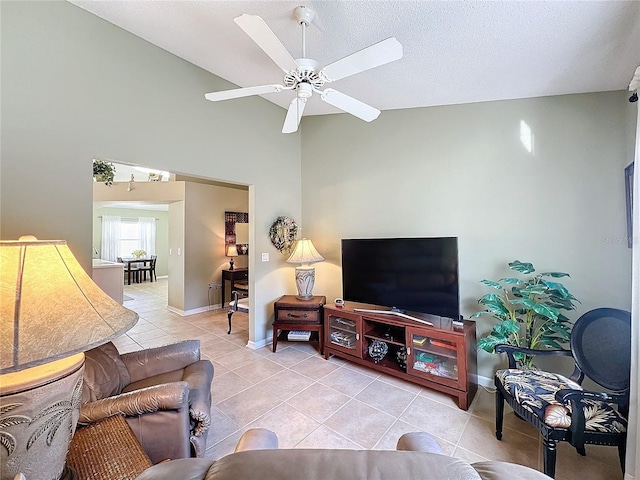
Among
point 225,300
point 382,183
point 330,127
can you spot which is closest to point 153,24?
point 330,127

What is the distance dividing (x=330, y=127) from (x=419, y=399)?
3.30 meters

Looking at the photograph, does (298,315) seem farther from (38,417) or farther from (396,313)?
(38,417)

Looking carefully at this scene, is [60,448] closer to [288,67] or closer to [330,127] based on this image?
[288,67]

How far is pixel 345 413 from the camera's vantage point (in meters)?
2.27

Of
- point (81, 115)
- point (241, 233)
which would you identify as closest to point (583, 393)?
point (81, 115)

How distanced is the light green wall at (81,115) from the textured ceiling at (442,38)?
0.23 metres

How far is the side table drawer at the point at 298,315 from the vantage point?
11.0 feet

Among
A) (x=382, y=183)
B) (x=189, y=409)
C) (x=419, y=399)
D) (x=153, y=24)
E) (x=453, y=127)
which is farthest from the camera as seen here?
(x=382, y=183)

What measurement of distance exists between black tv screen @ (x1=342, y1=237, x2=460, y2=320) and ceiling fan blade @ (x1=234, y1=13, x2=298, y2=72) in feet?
6.27

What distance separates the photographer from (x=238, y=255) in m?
5.92

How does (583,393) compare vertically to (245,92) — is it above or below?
below

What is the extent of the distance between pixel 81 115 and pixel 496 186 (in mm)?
3660

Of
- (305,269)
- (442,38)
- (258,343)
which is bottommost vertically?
(258,343)

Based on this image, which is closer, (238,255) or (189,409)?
(189,409)
